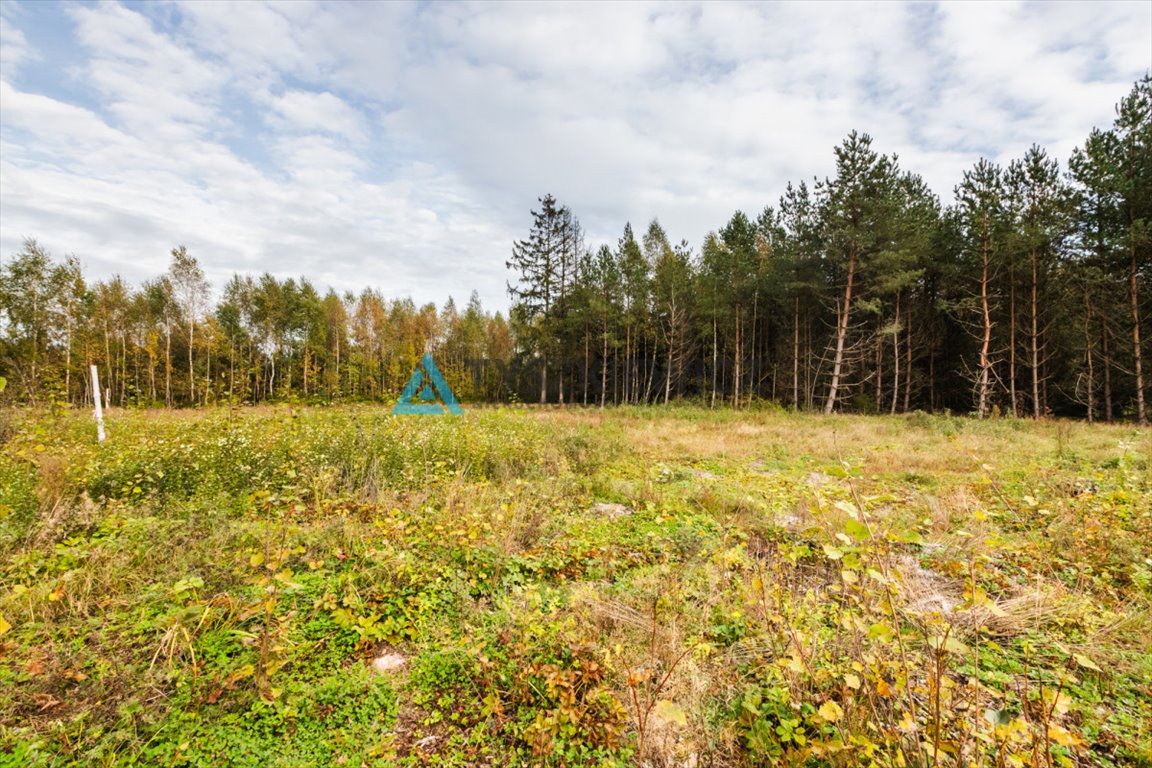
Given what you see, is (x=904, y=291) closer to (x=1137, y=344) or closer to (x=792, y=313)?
(x=792, y=313)

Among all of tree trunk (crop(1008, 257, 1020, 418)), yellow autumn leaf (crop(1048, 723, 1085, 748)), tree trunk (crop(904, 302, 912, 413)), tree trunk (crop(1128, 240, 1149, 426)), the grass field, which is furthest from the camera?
tree trunk (crop(904, 302, 912, 413))

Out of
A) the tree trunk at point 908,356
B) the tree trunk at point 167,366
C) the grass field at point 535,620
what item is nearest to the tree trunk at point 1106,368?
the tree trunk at point 908,356

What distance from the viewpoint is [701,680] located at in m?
2.49

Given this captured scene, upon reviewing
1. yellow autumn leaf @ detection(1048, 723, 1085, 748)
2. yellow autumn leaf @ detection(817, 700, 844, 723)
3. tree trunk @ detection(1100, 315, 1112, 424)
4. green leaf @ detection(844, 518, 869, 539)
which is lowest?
yellow autumn leaf @ detection(817, 700, 844, 723)

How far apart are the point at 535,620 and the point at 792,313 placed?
84.9 feet

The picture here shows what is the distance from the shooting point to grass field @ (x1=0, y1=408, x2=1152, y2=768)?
6.86 feet

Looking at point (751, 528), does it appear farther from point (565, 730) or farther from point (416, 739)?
point (416, 739)


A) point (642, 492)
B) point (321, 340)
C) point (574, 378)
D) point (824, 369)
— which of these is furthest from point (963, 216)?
point (321, 340)

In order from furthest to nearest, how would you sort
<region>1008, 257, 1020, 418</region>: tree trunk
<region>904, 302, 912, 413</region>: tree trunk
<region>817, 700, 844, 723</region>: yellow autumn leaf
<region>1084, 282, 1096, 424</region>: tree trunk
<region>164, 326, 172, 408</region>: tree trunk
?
<region>164, 326, 172, 408</region>: tree trunk, <region>904, 302, 912, 413</region>: tree trunk, <region>1008, 257, 1020, 418</region>: tree trunk, <region>1084, 282, 1096, 424</region>: tree trunk, <region>817, 700, 844, 723</region>: yellow autumn leaf

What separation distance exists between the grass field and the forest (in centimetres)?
281

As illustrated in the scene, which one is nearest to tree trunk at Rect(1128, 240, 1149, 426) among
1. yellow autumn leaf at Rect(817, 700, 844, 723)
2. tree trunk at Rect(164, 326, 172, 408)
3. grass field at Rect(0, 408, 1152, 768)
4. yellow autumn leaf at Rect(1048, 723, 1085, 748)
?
grass field at Rect(0, 408, 1152, 768)

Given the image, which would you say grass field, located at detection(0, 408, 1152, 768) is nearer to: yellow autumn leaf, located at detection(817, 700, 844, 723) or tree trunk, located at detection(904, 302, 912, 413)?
yellow autumn leaf, located at detection(817, 700, 844, 723)

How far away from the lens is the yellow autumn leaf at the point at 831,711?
1523 millimetres

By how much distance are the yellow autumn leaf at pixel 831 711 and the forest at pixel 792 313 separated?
7.14 meters
